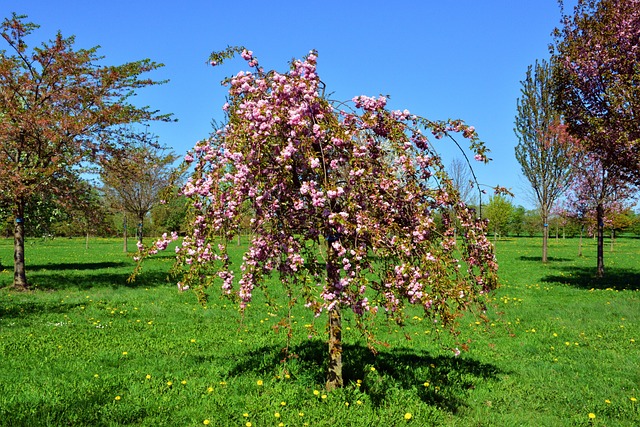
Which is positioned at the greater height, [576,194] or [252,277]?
[576,194]

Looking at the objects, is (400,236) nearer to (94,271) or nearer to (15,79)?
(15,79)

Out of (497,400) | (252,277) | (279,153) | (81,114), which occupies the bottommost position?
(497,400)

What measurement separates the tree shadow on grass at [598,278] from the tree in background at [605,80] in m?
4.14

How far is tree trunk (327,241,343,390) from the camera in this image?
517 centimetres

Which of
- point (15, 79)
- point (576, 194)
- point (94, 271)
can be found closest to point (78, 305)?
point (15, 79)

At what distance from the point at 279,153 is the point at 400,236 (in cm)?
158

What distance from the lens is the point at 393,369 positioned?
722 centimetres

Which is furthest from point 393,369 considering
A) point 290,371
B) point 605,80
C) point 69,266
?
point 69,266

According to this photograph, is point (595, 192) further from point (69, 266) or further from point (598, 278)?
point (69, 266)

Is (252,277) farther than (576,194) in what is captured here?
No

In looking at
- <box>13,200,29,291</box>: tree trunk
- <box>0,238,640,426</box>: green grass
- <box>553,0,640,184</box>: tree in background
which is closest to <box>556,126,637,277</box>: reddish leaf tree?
<box>553,0,640,184</box>: tree in background

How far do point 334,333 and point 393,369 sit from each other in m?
1.92

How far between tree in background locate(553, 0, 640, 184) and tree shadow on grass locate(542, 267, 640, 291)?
13.6 ft

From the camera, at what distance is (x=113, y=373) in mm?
6945
